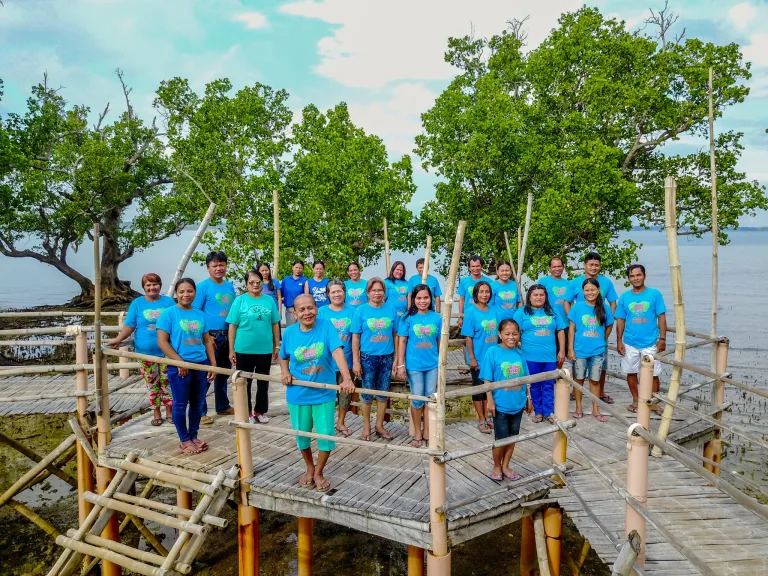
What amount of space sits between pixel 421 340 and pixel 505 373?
3.27 ft

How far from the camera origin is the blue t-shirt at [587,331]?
681cm

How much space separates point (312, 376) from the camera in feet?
16.6

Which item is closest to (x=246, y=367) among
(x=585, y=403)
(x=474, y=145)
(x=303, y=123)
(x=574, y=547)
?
(x=585, y=403)

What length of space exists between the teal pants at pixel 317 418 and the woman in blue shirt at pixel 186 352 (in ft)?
4.44

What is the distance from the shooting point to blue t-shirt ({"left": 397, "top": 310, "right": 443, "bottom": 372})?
578 centimetres

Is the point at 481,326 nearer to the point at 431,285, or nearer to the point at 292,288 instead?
the point at 431,285

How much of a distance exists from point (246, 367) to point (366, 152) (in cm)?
1232

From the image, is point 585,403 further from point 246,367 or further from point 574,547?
point 246,367

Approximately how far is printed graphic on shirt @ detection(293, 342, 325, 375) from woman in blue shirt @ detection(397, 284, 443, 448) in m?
1.06

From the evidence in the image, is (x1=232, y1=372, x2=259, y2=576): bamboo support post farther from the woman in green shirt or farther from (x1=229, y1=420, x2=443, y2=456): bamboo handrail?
the woman in green shirt

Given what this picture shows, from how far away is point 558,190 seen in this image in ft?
51.5

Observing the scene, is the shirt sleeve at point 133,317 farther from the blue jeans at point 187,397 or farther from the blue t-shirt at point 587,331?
the blue t-shirt at point 587,331

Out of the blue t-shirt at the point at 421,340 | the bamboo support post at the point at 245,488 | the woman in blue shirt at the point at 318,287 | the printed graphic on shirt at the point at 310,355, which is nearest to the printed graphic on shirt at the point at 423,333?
the blue t-shirt at the point at 421,340

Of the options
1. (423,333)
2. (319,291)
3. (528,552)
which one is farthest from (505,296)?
(528,552)
